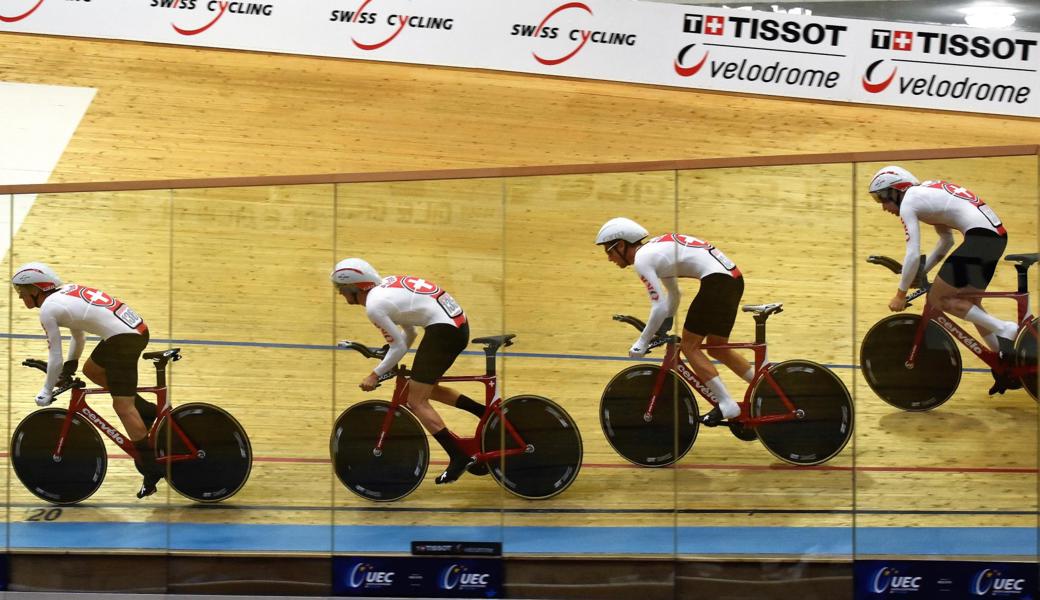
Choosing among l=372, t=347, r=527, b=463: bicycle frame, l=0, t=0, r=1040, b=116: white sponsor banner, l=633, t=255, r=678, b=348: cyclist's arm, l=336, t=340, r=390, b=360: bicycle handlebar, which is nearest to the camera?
l=633, t=255, r=678, b=348: cyclist's arm

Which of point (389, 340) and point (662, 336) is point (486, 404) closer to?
point (389, 340)

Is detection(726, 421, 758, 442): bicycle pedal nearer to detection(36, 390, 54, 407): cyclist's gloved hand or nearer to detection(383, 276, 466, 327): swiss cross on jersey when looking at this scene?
detection(383, 276, 466, 327): swiss cross on jersey

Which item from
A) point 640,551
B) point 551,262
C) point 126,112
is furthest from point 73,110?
point 640,551

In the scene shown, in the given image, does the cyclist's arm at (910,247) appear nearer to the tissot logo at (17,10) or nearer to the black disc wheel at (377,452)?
the black disc wheel at (377,452)

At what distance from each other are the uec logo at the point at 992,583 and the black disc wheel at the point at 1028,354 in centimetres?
90

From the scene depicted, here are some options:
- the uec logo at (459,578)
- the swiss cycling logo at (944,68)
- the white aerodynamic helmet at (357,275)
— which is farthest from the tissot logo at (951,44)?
the uec logo at (459,578)

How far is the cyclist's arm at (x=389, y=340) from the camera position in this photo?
6.75 meters

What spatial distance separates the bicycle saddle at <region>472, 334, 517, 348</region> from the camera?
665 centimetres

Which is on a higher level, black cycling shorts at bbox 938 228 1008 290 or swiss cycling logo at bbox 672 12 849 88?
swiss cycling logo at bbox 672 12 849 88

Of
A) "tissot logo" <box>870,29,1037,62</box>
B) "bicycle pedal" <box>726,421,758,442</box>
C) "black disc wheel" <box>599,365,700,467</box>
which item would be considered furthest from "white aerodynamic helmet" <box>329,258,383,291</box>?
"tissot logo" <box>870,29,1037,62</box>

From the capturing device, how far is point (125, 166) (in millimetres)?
10680

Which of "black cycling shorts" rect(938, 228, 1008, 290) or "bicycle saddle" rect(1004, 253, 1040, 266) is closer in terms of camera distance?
"bicycle saddle" rect(1004, 253, 1040, 266)

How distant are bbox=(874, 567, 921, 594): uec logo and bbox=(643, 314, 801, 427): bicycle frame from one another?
888 millimetres

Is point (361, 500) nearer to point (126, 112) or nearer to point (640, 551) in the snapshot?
point (640, 551)
